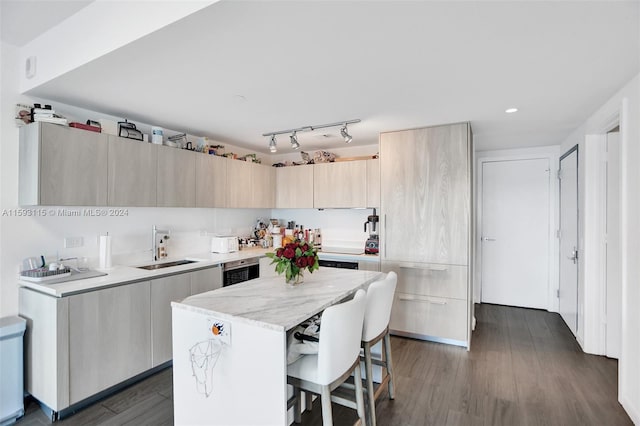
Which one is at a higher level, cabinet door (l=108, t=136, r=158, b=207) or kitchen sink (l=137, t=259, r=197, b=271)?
cabinet door (l=108, t=136, r=158, b=207)

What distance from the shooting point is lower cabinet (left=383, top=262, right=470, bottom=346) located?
3295mm

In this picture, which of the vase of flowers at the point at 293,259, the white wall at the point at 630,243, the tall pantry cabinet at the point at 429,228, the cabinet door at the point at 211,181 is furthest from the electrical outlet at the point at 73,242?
the white wall at the point at 630,243

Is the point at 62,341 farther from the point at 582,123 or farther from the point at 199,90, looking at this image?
the point at 582,123

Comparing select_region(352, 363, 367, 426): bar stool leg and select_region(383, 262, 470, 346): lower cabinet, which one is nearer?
select_region(352, 363, 367, 426): bar stool leg

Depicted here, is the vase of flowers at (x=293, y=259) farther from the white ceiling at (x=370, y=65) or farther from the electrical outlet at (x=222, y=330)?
the white ceiling at (x=370, y=65)

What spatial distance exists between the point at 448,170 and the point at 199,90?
2.51m

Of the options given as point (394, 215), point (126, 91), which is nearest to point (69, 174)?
point (126, 91)

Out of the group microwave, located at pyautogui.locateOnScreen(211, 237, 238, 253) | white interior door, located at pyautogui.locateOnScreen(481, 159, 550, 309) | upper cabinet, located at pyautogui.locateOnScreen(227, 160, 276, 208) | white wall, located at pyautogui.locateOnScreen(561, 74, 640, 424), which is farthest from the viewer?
white interior door, located at pyautogui.locateOnScreen(481, 159, 550, 309)

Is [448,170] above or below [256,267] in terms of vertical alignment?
above

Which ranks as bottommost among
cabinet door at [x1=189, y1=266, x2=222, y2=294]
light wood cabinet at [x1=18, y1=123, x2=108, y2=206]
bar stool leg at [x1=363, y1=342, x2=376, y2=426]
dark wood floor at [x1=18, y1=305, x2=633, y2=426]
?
dark wood floor at [x1=18, y1=305, x2=633, y2=426]

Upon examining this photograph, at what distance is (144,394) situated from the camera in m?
2.48

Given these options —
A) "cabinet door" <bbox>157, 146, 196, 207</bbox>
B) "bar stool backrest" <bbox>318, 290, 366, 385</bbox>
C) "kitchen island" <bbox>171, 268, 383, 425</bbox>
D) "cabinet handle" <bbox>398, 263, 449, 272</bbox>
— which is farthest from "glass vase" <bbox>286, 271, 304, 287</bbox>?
"cabinet door" <bbox>157, 146, 196, 207</bbox>

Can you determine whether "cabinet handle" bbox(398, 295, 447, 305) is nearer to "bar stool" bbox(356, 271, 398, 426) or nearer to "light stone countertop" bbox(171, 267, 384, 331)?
"light stone countertop" bbox(171, 267, 384, 331)

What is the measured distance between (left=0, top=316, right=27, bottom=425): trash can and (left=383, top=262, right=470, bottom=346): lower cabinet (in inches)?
127
